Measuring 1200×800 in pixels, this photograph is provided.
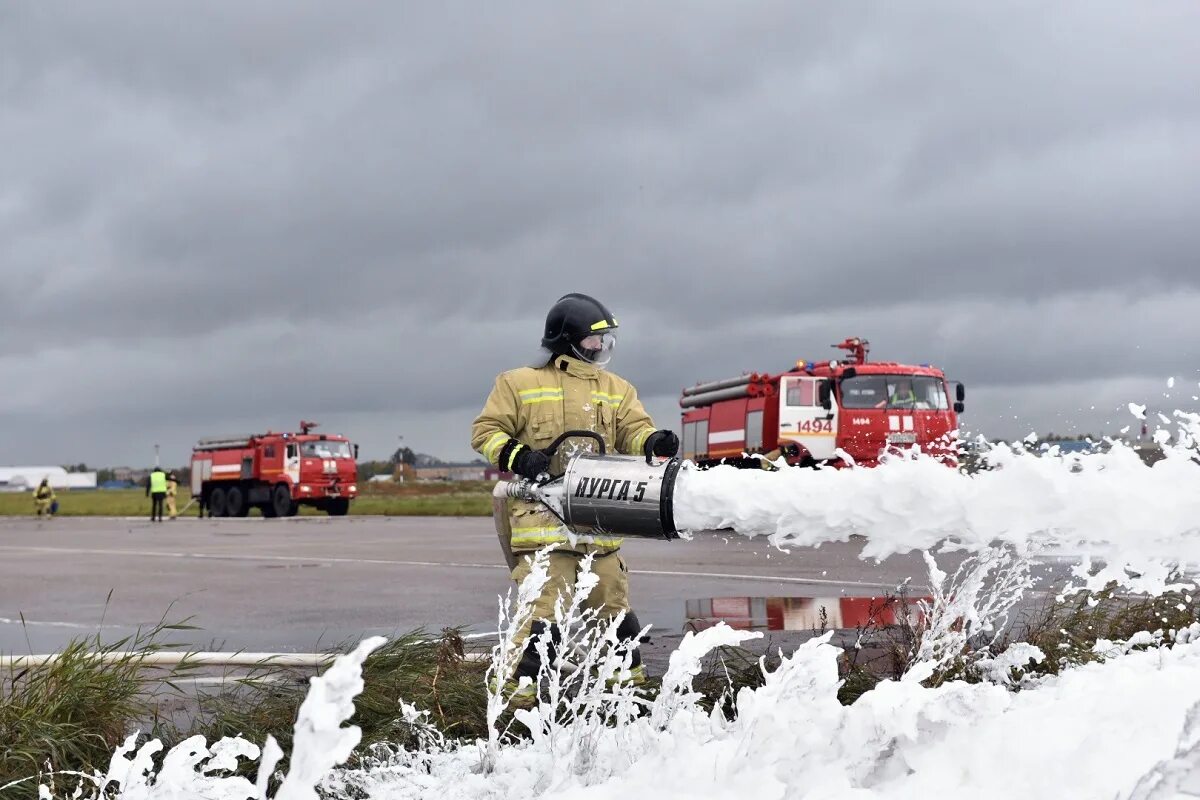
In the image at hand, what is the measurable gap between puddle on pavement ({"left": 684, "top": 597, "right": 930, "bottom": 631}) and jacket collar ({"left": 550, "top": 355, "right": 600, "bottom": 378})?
228 cm

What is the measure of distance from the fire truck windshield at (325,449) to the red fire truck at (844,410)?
1813 centimetres

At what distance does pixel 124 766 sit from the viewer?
2877 millimetres

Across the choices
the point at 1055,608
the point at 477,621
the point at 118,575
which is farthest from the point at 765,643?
the point at 118,575

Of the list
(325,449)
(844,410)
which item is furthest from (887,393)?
(325,449)

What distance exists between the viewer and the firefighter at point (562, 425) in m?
4.83

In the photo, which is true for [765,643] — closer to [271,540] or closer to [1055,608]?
[1055,608]

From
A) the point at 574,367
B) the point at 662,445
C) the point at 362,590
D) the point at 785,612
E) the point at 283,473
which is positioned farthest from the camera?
the point at 283,473

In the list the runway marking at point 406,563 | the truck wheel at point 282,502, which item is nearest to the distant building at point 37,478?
the truck wheel at point 282,502

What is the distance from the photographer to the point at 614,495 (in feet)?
13.2

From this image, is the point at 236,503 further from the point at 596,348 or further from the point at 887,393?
the point at 596,348

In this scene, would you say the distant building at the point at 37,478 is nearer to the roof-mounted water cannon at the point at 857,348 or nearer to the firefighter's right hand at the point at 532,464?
the roof-mounted water cannon at the point at 857,348

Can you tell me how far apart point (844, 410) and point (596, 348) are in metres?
16.1

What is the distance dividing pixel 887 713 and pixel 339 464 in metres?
35.8

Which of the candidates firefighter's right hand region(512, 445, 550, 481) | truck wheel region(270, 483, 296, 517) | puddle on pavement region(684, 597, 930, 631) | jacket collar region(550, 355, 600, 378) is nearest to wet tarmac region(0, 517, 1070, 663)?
puddle on pavement region(684, 597, 930, 631)
